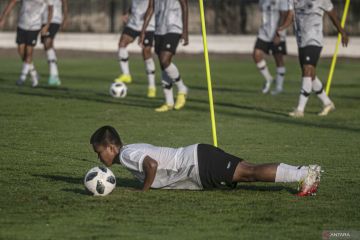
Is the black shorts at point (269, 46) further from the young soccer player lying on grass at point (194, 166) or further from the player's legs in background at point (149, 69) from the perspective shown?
the young soccer player lying on grass at point (194, 166)

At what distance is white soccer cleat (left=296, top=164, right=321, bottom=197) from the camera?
1062cm

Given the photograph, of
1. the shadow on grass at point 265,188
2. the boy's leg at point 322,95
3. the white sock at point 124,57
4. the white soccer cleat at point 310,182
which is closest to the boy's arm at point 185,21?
the boy's leg at point 322,95

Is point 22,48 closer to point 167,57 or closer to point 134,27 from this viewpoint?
point 134,27

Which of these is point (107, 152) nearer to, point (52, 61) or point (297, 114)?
point (297, 114)

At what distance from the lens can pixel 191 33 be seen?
42.5m

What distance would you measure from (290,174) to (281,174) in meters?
0.09

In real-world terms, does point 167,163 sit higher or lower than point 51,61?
higher

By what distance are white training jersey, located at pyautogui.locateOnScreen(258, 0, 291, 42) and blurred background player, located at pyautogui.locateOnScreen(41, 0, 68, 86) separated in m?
4.81

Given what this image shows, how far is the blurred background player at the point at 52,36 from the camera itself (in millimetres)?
25228

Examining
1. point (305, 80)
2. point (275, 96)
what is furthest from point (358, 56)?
point (305, 80)

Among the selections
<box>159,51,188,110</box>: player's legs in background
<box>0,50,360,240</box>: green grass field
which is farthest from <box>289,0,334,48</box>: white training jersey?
<box>159,51,188,110</box>: player's legs in background

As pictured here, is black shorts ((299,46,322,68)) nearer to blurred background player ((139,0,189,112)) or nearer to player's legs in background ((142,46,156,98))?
blurred background player ((139,0,189,112))

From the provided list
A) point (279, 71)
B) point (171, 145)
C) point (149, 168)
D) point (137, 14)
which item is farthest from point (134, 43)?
point (149, 168)

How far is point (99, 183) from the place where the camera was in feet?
34.9
